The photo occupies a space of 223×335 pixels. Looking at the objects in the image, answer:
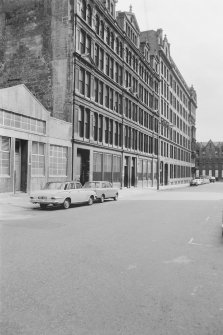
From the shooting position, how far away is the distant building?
393 ft

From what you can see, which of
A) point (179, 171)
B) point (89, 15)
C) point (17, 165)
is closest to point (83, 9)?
point (89, 15)

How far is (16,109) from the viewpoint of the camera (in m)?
22.7

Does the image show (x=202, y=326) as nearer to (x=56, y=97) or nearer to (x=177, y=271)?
(x=177, y=271)

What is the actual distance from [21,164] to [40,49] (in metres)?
11.6

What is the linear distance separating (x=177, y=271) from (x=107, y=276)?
1354 mm

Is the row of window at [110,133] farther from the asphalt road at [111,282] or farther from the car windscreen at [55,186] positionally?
the asphalt road at [111,282]

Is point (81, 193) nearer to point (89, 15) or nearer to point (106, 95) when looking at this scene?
point (106, 95)

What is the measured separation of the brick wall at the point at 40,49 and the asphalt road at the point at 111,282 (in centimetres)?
1978

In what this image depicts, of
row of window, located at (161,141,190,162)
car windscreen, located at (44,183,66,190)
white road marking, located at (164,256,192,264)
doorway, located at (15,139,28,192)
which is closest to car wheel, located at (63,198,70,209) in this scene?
car windscreen, located at (44,183,66,190)

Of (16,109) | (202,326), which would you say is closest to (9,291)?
(202,326)

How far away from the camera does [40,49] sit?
29.6m

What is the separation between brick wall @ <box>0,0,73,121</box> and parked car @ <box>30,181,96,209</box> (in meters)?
10.3

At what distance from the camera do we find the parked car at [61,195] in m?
17.1

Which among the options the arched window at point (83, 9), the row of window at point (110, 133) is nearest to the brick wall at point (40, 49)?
the arched window at point (83, 9)
